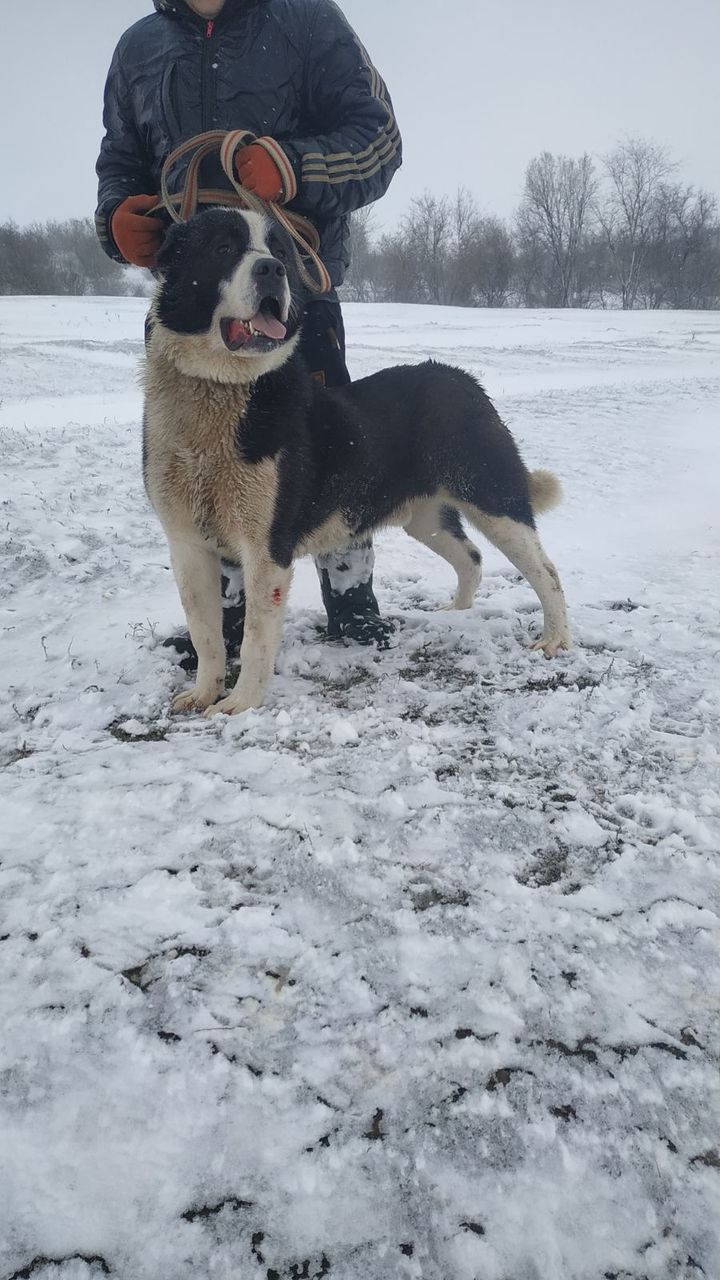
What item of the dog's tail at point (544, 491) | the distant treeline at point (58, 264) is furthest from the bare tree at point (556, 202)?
the dog's tail at point (544, 491)

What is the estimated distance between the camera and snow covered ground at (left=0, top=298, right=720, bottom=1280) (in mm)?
1073

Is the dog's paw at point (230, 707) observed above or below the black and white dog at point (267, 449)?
below

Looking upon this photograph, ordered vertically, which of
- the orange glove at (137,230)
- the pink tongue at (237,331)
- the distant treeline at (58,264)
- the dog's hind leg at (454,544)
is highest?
the distant treeline at (58,264)

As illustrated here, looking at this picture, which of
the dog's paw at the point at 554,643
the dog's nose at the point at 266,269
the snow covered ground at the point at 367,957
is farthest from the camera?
the dog's paw at the point at 554,643

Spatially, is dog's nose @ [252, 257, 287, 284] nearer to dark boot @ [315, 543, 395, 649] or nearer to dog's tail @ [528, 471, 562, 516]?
dark boot @ [315, 543, 395, 649]

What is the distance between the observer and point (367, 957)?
1532 mm

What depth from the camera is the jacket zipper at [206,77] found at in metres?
2.51

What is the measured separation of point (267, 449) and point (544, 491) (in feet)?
5.30

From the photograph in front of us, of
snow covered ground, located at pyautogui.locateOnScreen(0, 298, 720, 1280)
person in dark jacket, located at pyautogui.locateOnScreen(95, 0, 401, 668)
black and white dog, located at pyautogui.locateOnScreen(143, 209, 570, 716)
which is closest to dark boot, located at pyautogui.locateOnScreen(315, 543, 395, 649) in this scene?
snow covered ground, located at pyautogui.locateOnScreen(0, 298, 720, 1280)

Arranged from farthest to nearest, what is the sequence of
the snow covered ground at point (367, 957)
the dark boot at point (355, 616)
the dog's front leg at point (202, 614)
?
the dark boot at point (355, 616)
the dog's front leg at point (202, 614)
the snow covered ground at point (367, 957)

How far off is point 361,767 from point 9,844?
3.45 ft

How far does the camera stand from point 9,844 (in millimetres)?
1845

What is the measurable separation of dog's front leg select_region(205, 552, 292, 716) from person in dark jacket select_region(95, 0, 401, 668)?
→ 3.94ft

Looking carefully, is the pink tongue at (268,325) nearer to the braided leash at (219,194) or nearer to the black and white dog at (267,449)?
the black and white dog at (267,449)
